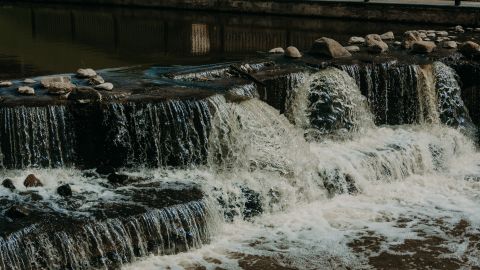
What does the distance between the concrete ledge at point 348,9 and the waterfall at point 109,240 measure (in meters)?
14.3

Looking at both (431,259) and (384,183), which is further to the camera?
(384,183)

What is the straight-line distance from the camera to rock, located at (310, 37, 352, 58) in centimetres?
1245

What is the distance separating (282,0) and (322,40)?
11.4m

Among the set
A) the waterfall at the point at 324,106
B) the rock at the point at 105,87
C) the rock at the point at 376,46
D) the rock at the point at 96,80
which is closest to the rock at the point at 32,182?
the rock at the point at 105,87

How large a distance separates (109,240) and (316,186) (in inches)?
129

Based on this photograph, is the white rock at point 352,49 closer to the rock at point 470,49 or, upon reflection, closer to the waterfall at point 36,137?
the rock at point 470,49

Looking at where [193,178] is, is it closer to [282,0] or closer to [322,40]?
[322,40]

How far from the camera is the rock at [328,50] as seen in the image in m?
12.5

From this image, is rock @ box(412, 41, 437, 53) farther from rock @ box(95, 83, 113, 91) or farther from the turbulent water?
rock @ box(95, 83, 113, 91)

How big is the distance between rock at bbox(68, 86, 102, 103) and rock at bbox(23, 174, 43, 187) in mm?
1287

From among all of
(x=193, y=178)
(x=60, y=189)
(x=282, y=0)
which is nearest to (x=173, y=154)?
(x=193, y=178)

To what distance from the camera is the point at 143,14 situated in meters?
25.6

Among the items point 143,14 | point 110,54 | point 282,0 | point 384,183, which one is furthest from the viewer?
point 143,14

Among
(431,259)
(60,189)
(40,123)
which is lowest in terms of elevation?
(431,259)
